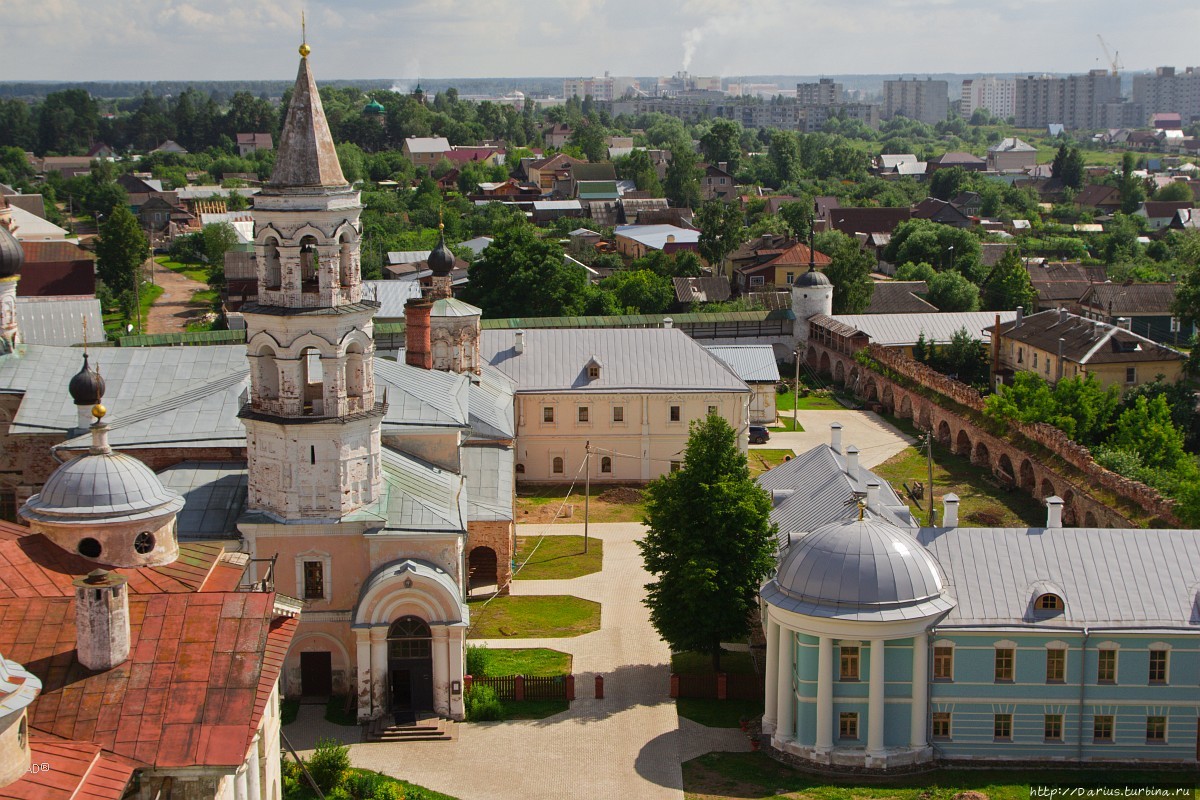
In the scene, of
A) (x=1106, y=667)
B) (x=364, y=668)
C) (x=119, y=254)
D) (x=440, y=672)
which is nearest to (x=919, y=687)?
(x=1106, y=667)

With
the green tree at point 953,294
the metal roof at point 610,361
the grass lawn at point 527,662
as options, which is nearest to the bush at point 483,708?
the grass lawn at point 527,662

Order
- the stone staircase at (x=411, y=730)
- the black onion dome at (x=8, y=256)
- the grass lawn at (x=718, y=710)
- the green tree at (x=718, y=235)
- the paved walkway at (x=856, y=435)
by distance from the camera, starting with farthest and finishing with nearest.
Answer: the green tree at (x=718, y=235) → the paved walkway at (x=856, y=435) → the black onion dome at (x=8, y=256) → the grass lawn at (x=718, y=710) → the stone staircase at (x=411, y=730)

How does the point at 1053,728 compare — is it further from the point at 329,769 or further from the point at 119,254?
the point at 119,254

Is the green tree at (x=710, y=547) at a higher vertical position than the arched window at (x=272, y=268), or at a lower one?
lower

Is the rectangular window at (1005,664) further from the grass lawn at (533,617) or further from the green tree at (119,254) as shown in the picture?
the green tree at (119,254)

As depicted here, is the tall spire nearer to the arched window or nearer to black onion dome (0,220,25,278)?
the arched window

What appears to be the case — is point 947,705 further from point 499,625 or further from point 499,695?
point 499,625

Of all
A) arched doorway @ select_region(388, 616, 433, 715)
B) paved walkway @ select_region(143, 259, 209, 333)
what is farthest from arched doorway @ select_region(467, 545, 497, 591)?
paved walkway @ select_region(143, 259, 209, 333)
